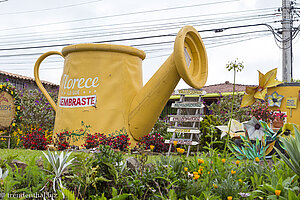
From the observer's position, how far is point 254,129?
344 cm

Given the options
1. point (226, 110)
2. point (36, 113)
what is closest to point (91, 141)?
point (36, 113)

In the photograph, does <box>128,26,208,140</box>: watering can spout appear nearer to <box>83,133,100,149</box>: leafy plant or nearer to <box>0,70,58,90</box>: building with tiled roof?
<box>83,133,100,149</box>: leafy plant

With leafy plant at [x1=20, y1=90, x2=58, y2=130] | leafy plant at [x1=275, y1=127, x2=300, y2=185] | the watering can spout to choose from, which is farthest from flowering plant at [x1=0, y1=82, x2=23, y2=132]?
leafy plant at [x1=275, y1=127, x2=300, y2=185]

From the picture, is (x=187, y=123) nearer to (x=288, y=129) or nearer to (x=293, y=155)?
(x=288, y=129)

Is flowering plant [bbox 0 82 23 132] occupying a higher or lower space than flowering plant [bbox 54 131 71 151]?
higher

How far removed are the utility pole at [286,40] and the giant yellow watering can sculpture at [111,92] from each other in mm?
6323

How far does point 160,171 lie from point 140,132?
3126 millimetres

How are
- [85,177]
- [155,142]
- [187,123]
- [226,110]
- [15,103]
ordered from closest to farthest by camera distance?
[85,177]
[155,142]
[187,123]
[15,103]
[226,110]

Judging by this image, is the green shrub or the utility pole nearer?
the green shrub

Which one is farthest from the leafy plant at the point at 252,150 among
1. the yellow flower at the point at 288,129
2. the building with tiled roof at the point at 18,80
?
the building with tiled roof at the point at 18,80

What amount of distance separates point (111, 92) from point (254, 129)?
2.31m

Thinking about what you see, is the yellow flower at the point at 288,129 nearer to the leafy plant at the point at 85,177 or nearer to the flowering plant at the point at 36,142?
the leafy plant at the point at 85,177

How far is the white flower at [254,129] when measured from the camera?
3383 millimetres

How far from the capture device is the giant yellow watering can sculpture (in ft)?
15.7
